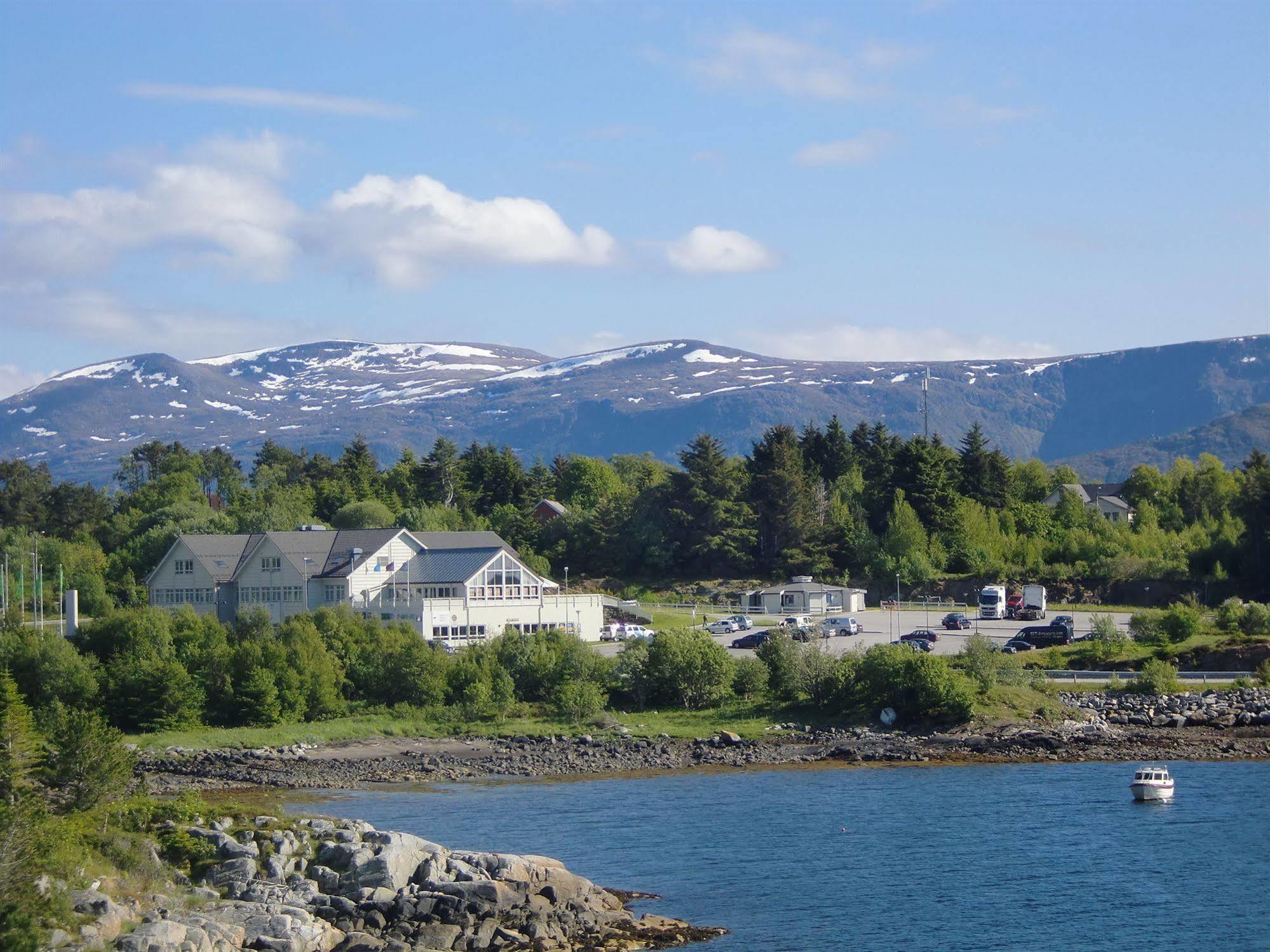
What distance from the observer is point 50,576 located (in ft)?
283

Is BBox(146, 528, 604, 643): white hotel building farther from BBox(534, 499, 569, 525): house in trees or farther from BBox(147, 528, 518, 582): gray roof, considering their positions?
BBox(534, 499, 569, 525): house in trees

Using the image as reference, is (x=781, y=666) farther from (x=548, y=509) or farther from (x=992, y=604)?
(x=548, y=509)

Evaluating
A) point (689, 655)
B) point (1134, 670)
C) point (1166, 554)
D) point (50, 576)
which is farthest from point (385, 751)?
point (1166, 554)

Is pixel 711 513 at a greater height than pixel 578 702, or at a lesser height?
greater

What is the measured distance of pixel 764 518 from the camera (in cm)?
9125

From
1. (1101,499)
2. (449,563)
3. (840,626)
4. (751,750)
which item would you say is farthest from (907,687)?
(1101,499)

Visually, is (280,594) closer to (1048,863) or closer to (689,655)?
(689,655)

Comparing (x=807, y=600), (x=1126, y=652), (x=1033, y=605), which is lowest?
(x=1126, y=652)

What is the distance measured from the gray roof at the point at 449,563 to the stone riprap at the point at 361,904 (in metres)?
36.5

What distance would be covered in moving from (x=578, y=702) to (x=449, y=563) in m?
16.8

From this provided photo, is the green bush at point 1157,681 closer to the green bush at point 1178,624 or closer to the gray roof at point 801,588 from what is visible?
the green bush at point 1178,624

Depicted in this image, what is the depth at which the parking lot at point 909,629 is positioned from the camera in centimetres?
6250

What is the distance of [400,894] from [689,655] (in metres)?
28.0

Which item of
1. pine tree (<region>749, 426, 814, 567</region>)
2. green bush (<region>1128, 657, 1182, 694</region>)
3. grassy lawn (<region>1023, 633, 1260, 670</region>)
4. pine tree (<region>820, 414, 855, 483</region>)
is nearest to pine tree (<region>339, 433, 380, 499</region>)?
pine tree (<region>749, 426, 814, 567</region>)
